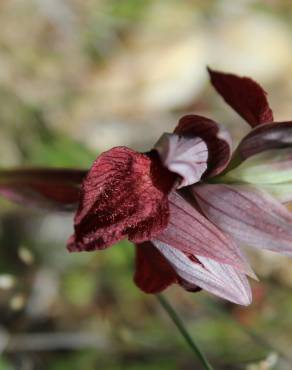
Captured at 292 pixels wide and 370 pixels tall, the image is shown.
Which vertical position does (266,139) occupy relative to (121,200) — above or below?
above

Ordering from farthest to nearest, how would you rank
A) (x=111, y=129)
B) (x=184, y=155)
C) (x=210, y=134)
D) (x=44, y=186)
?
1. (x=111, y=129)
2. (x=44, y=186)
3. (x=210, y=134)
4. (x=184, y=155)

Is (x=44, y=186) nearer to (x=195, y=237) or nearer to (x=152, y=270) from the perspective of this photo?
(x=152, y=270)

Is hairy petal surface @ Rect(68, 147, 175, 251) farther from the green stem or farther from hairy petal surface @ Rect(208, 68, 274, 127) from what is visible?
the green stem

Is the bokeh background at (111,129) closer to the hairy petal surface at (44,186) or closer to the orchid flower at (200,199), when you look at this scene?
the hairy petal surface at (44,186)

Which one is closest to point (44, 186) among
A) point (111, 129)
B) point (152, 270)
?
point (152, 270)

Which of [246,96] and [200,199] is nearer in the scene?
[200,199]

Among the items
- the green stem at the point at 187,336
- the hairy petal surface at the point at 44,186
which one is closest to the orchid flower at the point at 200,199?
the green stem at the point at 187,336

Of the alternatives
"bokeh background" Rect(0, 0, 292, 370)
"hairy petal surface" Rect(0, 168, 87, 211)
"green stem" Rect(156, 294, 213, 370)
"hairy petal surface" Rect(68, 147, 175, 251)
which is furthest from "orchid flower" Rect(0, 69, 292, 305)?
"bokeh background" Rect(0, 0, 292, 370)
